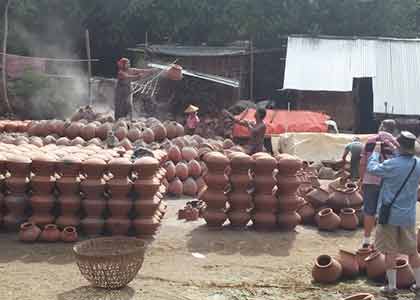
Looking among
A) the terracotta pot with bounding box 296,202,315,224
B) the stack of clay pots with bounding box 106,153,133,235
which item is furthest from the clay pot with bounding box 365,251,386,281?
the stack of clay pots with bounding box 106,153,133,235

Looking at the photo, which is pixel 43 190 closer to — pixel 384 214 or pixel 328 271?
pixel 328 271

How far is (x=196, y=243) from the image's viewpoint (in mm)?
7812

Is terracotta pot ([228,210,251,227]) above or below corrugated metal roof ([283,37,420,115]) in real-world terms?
below

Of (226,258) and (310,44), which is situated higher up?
(310,44)

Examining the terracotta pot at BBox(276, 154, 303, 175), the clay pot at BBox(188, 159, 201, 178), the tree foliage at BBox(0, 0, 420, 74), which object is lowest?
the clay pot at BBox(188, 159, 201, 178)

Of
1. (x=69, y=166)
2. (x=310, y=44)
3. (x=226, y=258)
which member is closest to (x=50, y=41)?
(x=310, y=44)

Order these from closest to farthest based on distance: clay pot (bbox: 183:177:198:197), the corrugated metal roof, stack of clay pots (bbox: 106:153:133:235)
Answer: stack of clay pots (bbox: 106:153:133:235) → clay pot (bbox: 183:177:198:197) → the corrugated metal roof

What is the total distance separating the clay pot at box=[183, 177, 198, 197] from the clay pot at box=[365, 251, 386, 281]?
4.80 m

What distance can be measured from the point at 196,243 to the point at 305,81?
33.4 feet

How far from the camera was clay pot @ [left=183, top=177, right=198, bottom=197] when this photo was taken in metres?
10.8

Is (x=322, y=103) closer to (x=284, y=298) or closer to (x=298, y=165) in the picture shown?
(x=298, y=165)

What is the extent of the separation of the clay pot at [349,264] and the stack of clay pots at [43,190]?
3.78 meters

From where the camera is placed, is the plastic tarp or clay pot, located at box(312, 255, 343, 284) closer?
clay pot, located at box(312, 255, 343, 284)

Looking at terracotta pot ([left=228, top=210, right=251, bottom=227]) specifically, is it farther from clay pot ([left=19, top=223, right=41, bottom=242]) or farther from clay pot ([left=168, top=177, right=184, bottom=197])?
clay pot ([left=19, top=223, right=41, bottom=242])
